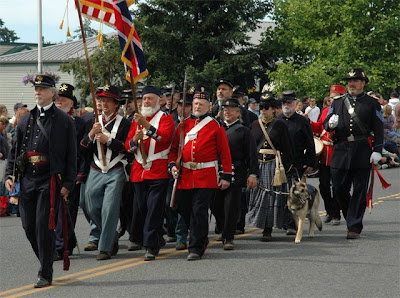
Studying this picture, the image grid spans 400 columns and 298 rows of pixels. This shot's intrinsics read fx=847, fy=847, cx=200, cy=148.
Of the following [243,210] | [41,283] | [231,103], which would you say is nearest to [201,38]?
[243,210]

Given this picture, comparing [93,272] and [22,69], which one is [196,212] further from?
[22,69]

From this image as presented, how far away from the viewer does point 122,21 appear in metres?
10.6

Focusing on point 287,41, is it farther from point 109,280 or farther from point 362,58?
point 109,280

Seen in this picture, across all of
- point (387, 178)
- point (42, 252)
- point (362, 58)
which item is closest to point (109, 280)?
point (42, 252)

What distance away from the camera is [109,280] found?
8844 millimetres

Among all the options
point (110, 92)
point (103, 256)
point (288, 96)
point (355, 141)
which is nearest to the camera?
point (103, 256)

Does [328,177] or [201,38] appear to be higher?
[201,38]

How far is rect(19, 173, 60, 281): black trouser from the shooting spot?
859cm

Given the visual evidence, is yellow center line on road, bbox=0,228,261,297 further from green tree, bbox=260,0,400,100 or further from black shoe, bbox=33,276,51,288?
green tree, bbox=260,0,400,100

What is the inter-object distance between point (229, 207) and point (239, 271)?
6.17 ft

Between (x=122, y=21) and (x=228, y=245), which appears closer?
(x=122, y=21)

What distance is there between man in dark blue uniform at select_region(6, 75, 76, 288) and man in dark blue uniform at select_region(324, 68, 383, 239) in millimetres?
4499

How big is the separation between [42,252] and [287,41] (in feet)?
141

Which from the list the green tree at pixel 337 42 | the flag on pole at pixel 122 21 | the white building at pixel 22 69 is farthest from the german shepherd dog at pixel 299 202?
the white building at pixel 22 69
